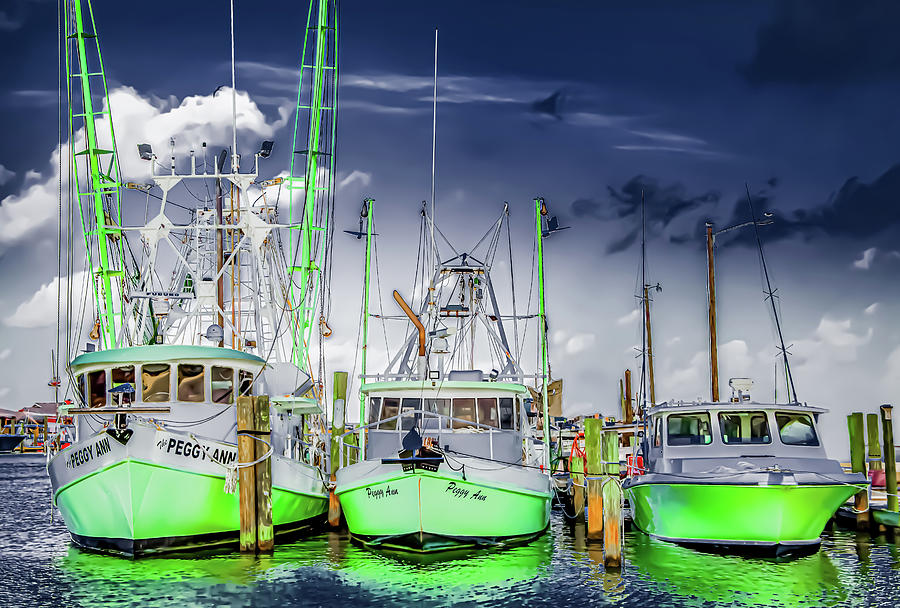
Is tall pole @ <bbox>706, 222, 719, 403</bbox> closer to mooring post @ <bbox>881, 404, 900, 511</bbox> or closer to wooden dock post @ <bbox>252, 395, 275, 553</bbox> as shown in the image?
mooring post @ <bbox>881, 404, 900, 511</bbox>

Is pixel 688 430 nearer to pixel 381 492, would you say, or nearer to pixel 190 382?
pixel 381 492

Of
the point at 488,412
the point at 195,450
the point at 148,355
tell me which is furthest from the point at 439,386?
the point at 148,355

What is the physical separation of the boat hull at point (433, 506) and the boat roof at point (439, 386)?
224 centimetres

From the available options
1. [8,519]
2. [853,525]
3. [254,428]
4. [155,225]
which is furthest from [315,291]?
[853,525]

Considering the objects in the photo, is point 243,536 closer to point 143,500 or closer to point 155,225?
point 143,500

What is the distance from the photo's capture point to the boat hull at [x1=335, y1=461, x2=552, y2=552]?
62.5 feet

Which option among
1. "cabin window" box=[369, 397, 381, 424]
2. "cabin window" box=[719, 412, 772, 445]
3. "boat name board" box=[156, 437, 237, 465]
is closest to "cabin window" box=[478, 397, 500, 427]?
"cabin window" box=[369, 397, 381, 424]

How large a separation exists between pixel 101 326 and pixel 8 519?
7.73m

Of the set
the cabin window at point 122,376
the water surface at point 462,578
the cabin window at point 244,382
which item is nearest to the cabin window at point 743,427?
the water surface at point 462,578

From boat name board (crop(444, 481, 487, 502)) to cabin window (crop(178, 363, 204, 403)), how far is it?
581 cm

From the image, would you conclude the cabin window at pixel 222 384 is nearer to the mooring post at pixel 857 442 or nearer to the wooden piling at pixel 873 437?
the mooring post at pixel 857 442

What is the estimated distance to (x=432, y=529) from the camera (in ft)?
63.0

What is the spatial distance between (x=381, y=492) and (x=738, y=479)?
6886 mm

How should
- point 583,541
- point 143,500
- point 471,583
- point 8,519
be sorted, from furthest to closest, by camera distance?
point 8,519, point 583,541, point 143,500, point 471,583
